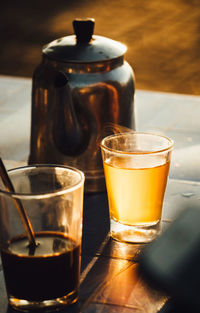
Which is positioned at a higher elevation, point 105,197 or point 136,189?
point 136,189

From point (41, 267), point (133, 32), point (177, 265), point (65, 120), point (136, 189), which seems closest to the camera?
point (177, 265)

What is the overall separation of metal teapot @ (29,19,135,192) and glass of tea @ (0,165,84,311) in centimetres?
38

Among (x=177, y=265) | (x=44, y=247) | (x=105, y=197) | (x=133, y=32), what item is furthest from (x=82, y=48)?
(x=133, y=32)

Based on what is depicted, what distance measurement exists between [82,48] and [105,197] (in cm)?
27

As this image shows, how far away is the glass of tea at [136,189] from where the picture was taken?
0.84 meters

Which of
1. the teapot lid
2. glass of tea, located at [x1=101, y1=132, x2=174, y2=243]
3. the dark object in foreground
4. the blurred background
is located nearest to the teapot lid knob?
the teapot lid

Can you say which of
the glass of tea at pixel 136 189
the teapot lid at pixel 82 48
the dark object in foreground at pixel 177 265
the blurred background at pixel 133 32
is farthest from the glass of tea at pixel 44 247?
the blurred background at pixel 133 32

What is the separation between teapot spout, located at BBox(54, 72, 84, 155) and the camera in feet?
3.37

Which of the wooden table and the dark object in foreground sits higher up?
the dark object in foreground

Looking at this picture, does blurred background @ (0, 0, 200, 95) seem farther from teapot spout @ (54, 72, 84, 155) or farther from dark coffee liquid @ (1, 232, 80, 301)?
dark coffee liquid @ (1, 232, 80, 301)

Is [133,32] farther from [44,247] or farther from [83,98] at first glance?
[44,247]

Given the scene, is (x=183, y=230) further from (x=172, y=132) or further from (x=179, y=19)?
(x=179, y=19)

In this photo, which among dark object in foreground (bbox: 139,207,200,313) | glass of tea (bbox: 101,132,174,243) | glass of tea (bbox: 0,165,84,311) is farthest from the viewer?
glass of tea (bbox: 101,132,174,243)

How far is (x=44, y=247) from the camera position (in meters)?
0.67
